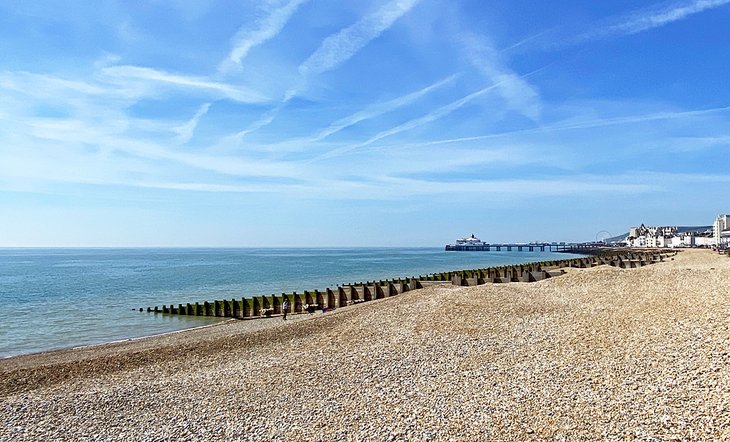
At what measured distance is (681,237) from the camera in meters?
122

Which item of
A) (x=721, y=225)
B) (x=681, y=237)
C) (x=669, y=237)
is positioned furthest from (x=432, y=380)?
(x=669, y=237)

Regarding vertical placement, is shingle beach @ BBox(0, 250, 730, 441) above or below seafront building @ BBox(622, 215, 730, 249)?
below

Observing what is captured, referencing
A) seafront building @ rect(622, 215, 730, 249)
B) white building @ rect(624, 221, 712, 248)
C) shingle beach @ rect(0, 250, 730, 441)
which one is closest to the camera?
shingle beach @ rect(0, 250, 730, 441)

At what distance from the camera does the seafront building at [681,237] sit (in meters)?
101

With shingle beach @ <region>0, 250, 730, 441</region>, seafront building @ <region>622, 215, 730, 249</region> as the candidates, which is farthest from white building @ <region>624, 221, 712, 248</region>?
shingle beach @ <region>0, 250, 730, 441</region>

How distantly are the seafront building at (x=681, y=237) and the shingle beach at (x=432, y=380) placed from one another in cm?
8701

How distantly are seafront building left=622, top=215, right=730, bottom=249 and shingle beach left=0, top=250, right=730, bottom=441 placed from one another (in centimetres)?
8701

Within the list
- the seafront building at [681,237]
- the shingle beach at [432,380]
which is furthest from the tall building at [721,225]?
the shingle beach at [432,380]

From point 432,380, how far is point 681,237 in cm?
13339

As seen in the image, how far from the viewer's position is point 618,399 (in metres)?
8.76

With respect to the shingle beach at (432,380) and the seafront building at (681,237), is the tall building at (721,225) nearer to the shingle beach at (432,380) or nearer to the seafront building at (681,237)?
the seafront building at (681,237)

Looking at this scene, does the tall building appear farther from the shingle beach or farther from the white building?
the shingle beach

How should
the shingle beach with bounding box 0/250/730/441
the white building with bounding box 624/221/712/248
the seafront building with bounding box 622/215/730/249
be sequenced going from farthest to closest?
the white building with bounding box 624/221/712/248, the seafront building with bounding box 622/215/730/249, the shingle beach with bounding box 0/250/730/441

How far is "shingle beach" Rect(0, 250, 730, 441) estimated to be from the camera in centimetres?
842
